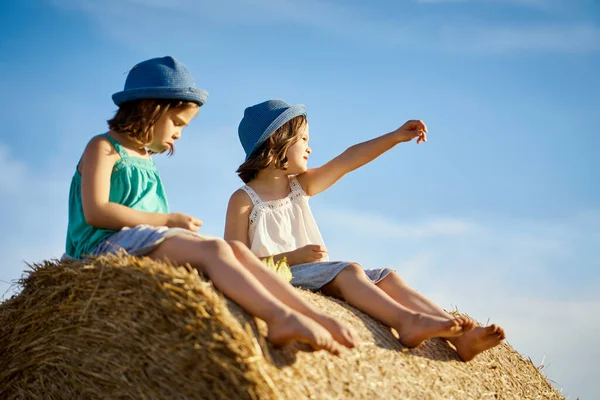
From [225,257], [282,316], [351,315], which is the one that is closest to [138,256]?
[225,257]

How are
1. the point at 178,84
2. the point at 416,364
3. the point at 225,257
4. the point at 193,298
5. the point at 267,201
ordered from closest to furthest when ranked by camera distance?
the point at 193,298
the point at 225,257
the point at 416,364
the point at 178,84
the point at 267,201

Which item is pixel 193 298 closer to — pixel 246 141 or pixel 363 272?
pixel 363 272

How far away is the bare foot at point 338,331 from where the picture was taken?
228cm

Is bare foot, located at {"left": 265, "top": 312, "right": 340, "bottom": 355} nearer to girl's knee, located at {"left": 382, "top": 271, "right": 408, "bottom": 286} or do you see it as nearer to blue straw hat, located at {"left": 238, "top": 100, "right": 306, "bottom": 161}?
girl's knee, located at {"left": 382, "top": 271, "right": 408, "bottom": 286}

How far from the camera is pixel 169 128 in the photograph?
296 cm

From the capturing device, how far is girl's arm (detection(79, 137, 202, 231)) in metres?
2.68

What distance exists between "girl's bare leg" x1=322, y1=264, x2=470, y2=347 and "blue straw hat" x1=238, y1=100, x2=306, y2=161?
858 millimetres

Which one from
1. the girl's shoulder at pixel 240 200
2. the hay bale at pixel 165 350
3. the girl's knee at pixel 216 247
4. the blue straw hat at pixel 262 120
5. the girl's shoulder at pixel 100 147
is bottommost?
the hay bale at pixel 165 350

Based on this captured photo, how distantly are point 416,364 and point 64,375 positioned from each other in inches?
48.7

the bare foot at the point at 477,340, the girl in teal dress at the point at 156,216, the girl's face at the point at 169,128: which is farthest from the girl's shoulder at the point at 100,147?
the bare foot at the point at 477,340

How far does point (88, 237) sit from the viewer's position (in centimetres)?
280

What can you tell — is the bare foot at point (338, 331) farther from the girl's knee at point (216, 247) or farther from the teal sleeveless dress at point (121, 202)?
the teal sleeveless dress at point (121, 202)

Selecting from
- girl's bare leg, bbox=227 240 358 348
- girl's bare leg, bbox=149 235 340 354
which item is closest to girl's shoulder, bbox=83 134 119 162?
girl's bare leg, bbox=149 235 340 354

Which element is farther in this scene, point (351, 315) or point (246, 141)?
point (246, 141)
